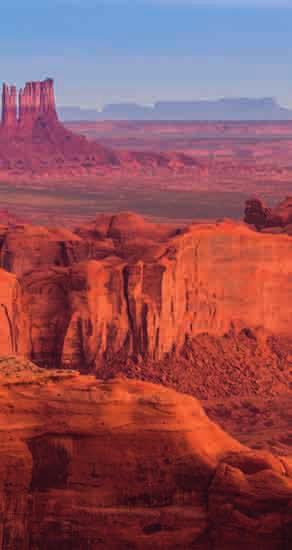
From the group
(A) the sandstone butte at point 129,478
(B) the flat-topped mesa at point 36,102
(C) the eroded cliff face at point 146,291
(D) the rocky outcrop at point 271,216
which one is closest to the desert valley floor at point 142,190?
(B) the flat-topped mesa at point 36,102

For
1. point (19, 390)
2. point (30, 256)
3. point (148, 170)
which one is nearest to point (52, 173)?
point (148, 170)

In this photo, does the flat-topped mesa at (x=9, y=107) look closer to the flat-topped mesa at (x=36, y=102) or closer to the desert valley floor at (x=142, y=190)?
the flat-topped mesa at (x=36, y=102)

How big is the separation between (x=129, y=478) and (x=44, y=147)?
150832 mm

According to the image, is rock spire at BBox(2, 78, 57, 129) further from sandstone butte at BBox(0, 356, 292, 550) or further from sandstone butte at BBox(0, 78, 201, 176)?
sandstone butte at BBox(0, 356, 292, 550)

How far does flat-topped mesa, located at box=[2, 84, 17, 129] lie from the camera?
168 metres

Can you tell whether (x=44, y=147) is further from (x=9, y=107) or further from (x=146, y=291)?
(x=146, y=291)

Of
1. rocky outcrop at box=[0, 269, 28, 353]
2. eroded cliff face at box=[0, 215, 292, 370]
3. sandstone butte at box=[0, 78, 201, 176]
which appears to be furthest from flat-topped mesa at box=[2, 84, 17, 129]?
rocky outcrop at box=[0, 269, 28, 353]

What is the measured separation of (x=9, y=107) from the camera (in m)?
170

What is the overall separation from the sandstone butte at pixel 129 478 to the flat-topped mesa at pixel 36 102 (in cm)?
15336

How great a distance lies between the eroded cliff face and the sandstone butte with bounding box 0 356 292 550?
14.0 meters

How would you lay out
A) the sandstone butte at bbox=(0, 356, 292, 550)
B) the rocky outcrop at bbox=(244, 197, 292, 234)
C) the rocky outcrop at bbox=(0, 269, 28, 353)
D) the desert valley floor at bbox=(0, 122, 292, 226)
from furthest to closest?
the desert valley floor at bbox=(0, 122, 292, 226)
the rocky outcrop at bbox=(244, 197, 292, 234)
the rocky outcrop at bbox=(0, 269, 28, 353)
the sandstone butte at bbox=(0, 356, 292, 550)

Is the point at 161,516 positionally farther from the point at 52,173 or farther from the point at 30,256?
the point at 52,173

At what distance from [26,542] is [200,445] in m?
2.76

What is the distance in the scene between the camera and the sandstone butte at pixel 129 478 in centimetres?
1742
